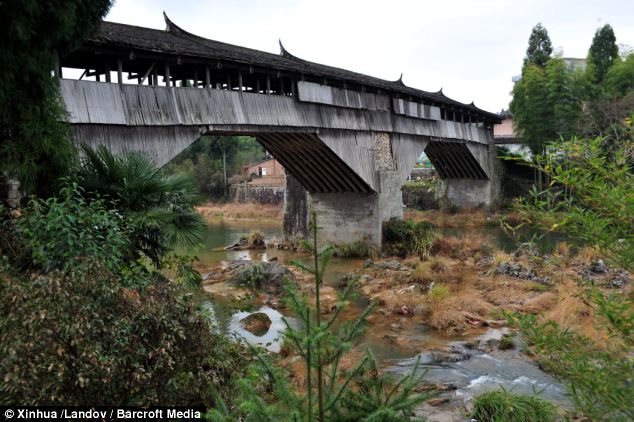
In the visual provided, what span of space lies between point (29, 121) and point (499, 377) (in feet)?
25.2

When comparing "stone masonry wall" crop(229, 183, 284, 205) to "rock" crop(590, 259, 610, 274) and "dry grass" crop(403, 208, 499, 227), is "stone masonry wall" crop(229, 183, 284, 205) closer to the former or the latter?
"dry grass" crop(403, 208, 499, 227)

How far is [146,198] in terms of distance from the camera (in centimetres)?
632

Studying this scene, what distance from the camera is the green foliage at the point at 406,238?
17.9 meters


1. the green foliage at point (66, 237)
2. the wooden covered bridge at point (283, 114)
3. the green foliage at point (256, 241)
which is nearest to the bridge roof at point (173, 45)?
the wooden covered bridge at point (283, 114)

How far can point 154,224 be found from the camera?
19.3ft

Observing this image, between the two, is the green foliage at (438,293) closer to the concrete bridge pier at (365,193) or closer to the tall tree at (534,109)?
the concrete bridge pier at (365,193)

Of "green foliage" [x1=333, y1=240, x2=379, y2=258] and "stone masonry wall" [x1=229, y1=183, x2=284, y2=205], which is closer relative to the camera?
"green foliage" [x1=333, y1=240, x2=379, y2=258]

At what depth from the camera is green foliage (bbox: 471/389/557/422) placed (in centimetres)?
577

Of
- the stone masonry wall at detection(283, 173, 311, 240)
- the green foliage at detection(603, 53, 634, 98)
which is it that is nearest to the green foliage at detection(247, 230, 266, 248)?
the stone masonry wall at detection(283, 173, 311, 240)

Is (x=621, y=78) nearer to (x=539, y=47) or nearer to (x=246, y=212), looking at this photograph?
(x=539, y=47)

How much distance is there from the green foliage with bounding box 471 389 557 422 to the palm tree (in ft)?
13.4

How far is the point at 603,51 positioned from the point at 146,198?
3195 centimetres

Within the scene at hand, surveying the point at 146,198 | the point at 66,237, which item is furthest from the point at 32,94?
the point at 66,237

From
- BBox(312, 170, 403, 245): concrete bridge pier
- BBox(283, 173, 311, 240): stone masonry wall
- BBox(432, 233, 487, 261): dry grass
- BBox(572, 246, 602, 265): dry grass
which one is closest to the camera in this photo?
BBox(572, 246, 602, 265): dry grass
